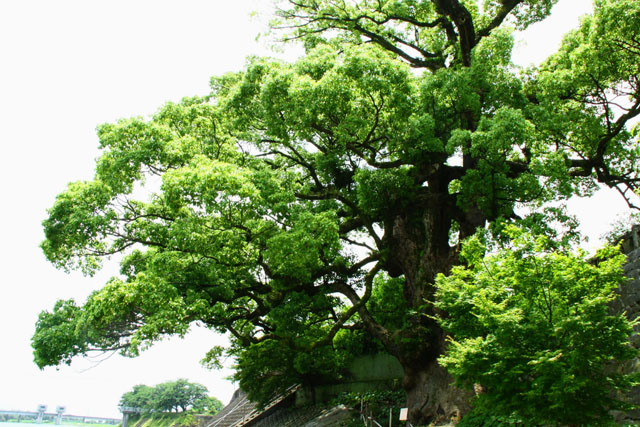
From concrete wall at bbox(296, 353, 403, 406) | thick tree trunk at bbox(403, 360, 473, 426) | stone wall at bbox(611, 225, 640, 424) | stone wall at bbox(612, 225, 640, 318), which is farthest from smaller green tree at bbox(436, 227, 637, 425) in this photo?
concrete wall at bbox(296, 353, 403, 406)

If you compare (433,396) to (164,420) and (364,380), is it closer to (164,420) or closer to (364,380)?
(364,380)

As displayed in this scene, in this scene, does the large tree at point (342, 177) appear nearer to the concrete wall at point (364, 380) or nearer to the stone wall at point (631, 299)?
the stone wall at point (631, 299)

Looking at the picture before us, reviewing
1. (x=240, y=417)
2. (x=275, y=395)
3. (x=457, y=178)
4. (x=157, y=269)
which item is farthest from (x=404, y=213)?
(x=240, y=417)

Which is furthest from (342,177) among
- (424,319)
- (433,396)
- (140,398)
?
(140,398)

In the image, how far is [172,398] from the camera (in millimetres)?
34906

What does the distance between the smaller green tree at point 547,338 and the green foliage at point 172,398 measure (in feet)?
111

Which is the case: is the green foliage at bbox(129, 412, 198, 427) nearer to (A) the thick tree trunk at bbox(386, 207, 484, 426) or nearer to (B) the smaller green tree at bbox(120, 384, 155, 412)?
(B) the smaller green tree at bbox(120, 384, 155, 412)

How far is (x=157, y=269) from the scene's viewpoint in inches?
361

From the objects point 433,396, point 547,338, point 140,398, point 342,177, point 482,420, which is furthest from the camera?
point 140,398

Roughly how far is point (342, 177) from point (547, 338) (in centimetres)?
783

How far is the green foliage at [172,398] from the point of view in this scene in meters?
35.0

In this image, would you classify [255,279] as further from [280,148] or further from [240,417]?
[240,417]

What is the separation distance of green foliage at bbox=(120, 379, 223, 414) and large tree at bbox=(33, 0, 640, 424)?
26.8 meters

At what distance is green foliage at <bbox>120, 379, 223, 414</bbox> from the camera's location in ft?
115
